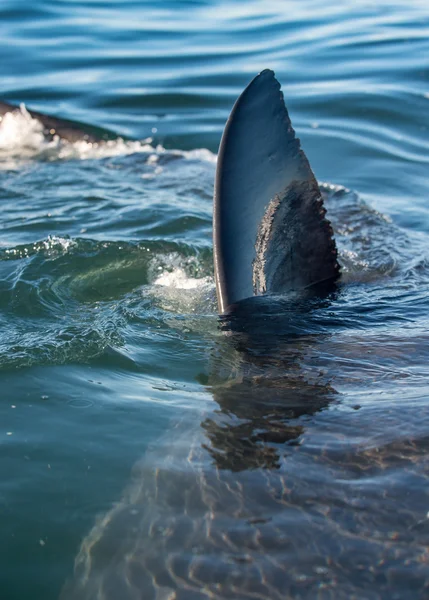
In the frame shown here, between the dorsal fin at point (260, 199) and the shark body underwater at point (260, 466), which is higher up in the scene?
the dorsal fin at point (260, 199)

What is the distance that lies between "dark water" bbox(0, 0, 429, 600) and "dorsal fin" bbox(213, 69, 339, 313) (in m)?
0.22

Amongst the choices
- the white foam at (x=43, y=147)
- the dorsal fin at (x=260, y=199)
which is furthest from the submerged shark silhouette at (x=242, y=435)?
the white foam at (x=43, y=147)

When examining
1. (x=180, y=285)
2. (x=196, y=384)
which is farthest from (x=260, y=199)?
(x=180, y=285)

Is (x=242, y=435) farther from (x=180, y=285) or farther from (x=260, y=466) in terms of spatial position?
(x=180, y=285)

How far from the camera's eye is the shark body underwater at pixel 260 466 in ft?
7.82

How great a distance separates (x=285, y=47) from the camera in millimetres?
12578

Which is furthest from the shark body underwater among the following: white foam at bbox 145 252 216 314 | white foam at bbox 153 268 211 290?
white foam at bbox 153 268 211 290

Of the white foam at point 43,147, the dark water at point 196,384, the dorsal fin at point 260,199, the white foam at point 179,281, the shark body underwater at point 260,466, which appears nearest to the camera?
the shark body underwater at point 260,466

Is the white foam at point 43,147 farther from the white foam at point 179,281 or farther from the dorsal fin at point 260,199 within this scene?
the dorsal fin at point 260,199

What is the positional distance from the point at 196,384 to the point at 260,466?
0.85 m

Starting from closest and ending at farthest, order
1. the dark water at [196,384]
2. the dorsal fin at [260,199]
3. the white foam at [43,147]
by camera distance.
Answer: the dark water at [196,384]
the dorsal fin at [260,199]
the white foam at [43,147]

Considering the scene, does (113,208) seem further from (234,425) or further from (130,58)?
(130,58)

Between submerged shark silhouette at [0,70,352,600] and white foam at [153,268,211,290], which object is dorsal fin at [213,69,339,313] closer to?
A: submerged shark silhouette at [0,70,352,600]

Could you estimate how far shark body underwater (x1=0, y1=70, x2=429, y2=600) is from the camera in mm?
2383
